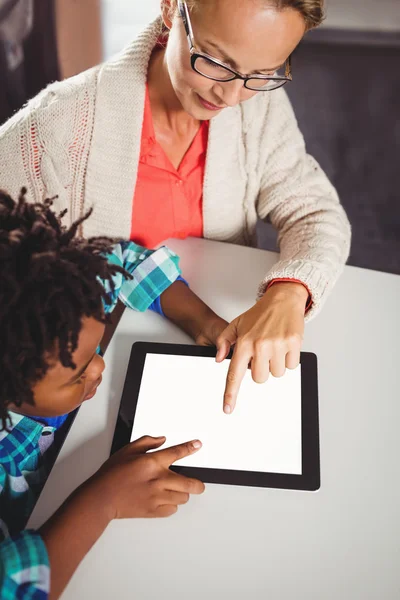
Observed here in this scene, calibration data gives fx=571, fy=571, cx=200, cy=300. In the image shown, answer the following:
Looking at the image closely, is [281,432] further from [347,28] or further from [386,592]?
[347,28]

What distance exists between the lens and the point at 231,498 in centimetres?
71

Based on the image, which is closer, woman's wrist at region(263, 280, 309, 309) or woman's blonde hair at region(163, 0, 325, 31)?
woman's blonde hair at region(163, 0, 325, 31)

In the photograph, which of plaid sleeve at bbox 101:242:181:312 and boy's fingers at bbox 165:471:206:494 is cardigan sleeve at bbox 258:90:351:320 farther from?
boy's fingers at bbox 165:471:206:494

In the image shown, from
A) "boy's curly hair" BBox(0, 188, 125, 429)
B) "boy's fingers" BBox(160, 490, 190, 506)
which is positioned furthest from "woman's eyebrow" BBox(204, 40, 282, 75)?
"boy's fingers" BBox(160, 490, 190, 506)

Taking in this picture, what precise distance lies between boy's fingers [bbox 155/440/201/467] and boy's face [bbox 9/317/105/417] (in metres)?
0.13

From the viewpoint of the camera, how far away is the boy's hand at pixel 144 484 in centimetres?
69

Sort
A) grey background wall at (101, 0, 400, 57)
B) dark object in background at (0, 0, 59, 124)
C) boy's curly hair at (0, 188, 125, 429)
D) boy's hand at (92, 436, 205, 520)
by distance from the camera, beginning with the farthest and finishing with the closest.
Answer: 1. grey background wall at (101, 0, 400, 57)
2. dark object in background at (0, 0, 59, 124)
3. boy's hand at (92, 436, 205, 520)
4. boy's curly hair at (0, 188, 125, 429)

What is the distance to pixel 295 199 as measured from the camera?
1061 millimetres

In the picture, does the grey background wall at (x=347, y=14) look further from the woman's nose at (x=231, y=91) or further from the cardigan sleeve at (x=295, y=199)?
the woman's nose at (x=231, y=91)

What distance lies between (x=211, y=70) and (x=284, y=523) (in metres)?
0.63

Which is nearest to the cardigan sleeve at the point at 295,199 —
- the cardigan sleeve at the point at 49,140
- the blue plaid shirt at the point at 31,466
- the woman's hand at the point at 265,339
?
the woman's hand at the point at 265,339

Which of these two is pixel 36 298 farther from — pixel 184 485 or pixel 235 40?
pixel 235 40

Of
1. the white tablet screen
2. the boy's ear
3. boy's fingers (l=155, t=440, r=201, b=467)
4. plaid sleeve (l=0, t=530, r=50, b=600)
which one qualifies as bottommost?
plaid sleeve (l=0, t=530, r=50, b=600)

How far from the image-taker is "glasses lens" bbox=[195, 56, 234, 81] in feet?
2.68
